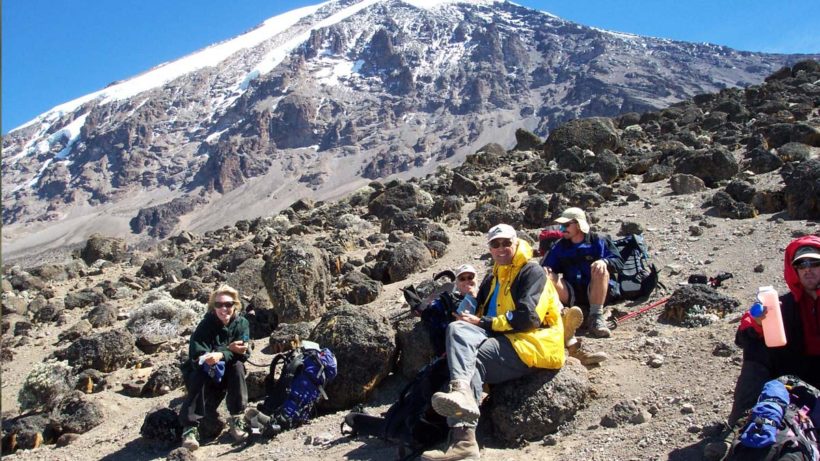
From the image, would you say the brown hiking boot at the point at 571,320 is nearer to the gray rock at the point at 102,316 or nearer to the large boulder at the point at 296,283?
the large boulder at the point at 296,283

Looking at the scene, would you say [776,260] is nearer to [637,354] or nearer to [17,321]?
[637,354]

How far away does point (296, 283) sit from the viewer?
7875mm

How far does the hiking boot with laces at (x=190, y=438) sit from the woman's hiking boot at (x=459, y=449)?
2.11 meters

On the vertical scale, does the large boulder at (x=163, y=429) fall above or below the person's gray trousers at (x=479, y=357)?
below

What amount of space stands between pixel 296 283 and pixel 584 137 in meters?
11.1

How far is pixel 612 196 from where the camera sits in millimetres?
11203

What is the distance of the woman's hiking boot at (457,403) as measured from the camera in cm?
350

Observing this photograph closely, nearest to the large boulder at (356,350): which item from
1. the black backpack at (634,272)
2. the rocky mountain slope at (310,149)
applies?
the black backpack at (634,272)

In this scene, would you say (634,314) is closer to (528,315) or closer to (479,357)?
(528,315)

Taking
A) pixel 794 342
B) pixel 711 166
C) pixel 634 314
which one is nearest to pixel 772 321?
pixel 794 342

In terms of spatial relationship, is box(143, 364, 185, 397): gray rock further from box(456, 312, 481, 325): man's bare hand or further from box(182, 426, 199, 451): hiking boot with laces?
box(456, 312, 481, 325): man's bare hand

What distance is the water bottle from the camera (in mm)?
3154

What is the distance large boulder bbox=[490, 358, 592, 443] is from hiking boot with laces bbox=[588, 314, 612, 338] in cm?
133

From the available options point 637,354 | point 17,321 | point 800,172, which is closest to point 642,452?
point 637,354
